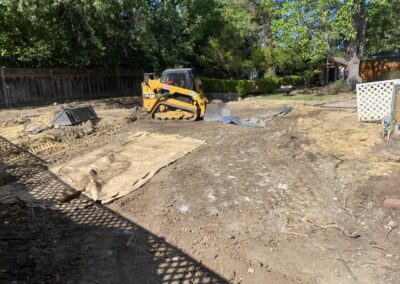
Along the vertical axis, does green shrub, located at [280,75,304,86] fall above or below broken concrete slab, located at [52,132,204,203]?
above

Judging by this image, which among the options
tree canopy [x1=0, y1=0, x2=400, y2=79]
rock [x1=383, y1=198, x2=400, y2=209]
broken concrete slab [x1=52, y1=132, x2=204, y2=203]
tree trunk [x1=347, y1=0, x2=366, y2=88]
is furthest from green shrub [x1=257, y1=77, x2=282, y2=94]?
rock [x1=383, y1=198, x2=400, y2=209]

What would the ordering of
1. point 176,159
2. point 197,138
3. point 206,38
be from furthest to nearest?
point 206,38 → point 197,138 → point 176,159

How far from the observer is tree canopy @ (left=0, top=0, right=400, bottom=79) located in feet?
46.9

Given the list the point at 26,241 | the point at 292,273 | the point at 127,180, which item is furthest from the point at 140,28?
the point at 292,273

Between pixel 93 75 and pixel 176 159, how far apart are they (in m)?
12.6

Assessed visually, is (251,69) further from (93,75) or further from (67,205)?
(67,205)

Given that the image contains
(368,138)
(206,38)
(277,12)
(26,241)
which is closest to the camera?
(26,241)

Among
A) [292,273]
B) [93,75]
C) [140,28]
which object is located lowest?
[292,273]

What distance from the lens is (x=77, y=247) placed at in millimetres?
3922

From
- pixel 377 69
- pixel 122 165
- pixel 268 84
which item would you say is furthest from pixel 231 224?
pixel 377 69

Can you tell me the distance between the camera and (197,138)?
28.8 feet

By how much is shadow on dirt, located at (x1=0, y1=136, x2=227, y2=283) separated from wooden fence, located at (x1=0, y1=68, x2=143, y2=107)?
10.2m

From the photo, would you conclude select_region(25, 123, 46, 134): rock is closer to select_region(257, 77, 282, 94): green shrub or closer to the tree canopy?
the tree canopy

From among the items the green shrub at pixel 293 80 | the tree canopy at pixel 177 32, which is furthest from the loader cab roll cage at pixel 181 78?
the green shrub at pixel 293 80
